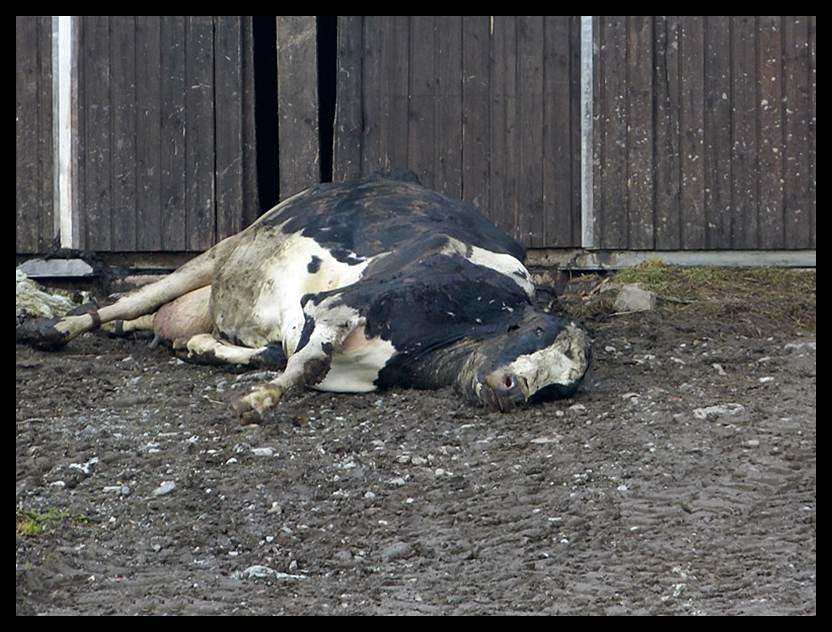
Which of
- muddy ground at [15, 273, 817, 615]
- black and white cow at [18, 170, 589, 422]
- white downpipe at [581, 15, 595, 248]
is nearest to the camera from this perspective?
muddy ground at [15, 273, 817, 615]

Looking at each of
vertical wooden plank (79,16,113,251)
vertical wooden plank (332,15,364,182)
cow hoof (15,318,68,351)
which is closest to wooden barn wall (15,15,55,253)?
vertical wooden plank (79,16,113,251)

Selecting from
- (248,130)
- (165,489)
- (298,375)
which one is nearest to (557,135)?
(248,130)

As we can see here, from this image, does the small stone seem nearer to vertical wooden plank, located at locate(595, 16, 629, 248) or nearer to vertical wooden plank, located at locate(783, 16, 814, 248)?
vertical wooden plank, located at locate(595, 16, 629, 248)

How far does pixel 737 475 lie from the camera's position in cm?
352

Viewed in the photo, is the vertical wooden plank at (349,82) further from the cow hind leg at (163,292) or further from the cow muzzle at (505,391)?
the cow muzzle at (505,391)

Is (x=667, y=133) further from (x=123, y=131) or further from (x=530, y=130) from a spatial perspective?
(x=123, y=131)

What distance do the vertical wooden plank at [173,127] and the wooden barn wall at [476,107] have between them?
1.20 meters

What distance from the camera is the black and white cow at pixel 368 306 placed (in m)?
4.39

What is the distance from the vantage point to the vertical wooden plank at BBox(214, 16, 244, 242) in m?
7.54

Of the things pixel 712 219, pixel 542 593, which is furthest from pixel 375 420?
pixel 712 219

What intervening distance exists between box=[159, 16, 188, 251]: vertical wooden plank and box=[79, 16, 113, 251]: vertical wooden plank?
424mm

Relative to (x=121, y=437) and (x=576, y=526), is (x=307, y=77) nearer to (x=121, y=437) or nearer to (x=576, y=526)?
(x=121, y=437)

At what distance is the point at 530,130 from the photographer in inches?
295

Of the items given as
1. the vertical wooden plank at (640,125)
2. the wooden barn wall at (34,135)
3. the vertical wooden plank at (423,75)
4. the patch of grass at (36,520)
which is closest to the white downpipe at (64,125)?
the wooden barn wall at (34,135)
